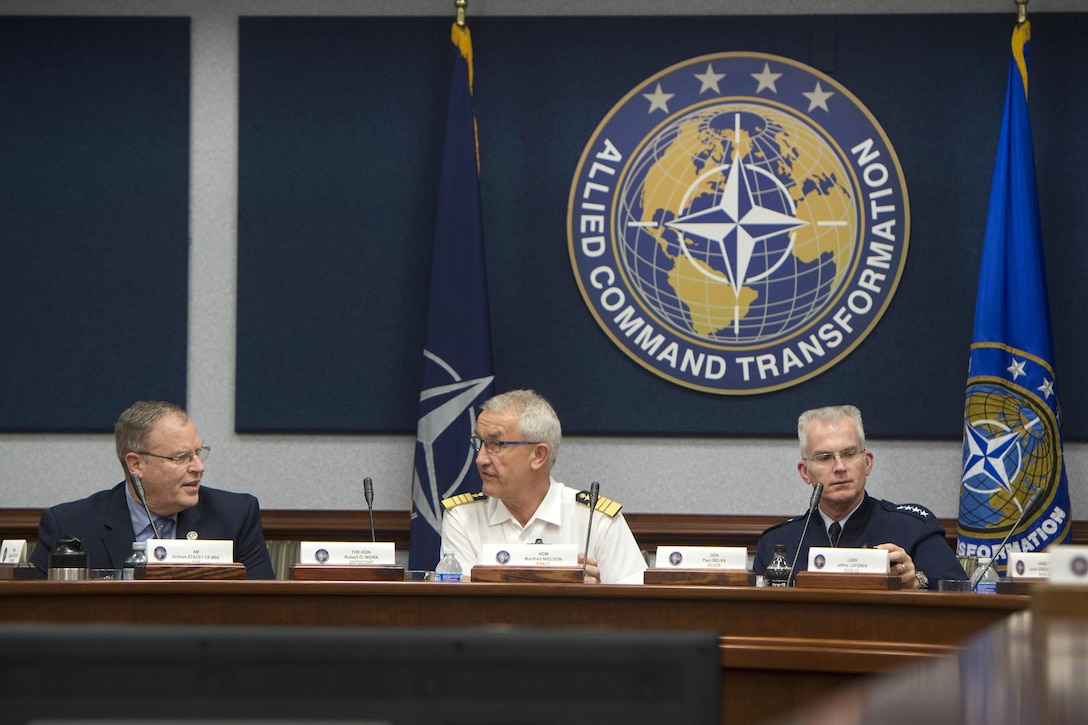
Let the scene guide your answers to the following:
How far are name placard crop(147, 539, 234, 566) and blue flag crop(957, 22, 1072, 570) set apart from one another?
251cm

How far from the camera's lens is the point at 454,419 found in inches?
169

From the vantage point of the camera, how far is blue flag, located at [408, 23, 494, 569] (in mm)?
4242

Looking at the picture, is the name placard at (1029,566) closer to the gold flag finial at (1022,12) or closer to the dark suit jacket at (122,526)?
the dark suit jacket at (122,526)

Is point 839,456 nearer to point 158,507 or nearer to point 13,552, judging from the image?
point 158,507

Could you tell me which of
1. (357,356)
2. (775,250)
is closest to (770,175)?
(775,250)

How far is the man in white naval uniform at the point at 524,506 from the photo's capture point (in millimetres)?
3266

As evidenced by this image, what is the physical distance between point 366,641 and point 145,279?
431cm

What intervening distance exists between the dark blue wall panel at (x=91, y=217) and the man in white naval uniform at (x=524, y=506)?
1733 mm

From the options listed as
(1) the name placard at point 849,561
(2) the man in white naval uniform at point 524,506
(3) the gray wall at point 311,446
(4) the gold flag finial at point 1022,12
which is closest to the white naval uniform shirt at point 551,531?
(2) the man in white naval uniform at point 524,506

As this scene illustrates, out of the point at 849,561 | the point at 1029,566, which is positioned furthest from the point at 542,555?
the point at 1029,566

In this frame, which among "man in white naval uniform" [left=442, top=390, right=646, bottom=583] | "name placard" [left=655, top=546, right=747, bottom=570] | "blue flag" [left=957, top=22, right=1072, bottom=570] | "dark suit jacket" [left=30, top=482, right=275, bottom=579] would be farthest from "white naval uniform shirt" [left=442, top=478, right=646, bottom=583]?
"blue flag" [left=957, top=22, right=1072, bottom=570]

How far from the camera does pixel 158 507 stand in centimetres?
318

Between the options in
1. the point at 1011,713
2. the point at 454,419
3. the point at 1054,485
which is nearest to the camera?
the point at 1011,713

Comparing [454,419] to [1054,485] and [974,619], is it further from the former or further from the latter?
[974,619]
